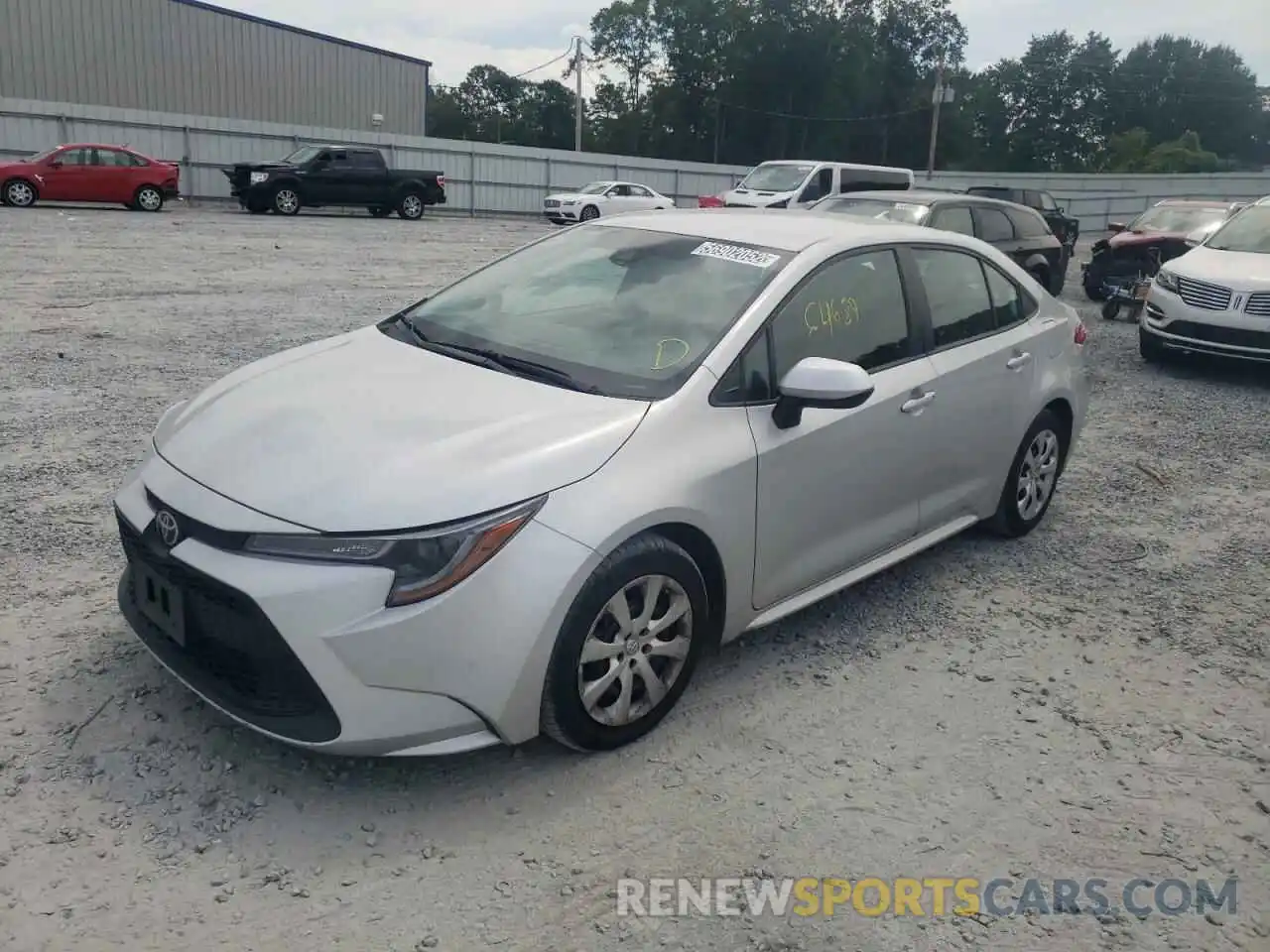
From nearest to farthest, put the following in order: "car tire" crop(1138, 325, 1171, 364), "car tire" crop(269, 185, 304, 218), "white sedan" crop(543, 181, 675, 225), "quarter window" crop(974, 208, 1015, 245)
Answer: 1. "car tire" crop(1138, 325, 1171, 364)
2. "quarter window" crop(974, 208, 1015, 245)
3. "car tire" crop(269, 185, 304, 218)
4. "white sedan" crop(543, 181, 675, 225)

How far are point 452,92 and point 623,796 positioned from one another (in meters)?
98.1

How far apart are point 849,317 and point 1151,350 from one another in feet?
25.6

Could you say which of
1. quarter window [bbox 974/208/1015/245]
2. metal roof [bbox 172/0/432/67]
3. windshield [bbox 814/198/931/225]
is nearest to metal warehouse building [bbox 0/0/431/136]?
metal roof [bbox 172/0/432/67]

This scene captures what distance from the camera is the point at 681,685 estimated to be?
11.7 ft

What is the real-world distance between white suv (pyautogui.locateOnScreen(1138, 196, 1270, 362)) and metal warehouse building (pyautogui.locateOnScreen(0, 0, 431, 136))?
32.8 meters

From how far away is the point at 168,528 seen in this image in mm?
3109

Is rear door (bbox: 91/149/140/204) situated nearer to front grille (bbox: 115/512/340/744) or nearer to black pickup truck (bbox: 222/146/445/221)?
black pickup truck (bbox: 222/146/445/221)

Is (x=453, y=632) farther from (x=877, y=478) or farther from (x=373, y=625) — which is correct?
(x=877, y=478)

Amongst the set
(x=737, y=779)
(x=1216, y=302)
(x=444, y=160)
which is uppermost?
(x=444, y=160)

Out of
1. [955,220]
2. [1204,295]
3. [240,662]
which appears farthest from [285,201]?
[240,662]

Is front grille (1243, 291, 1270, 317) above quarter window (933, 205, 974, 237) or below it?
below

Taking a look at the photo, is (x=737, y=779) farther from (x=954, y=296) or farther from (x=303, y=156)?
(x=303, y=156)

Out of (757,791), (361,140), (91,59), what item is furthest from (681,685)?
(91,59)

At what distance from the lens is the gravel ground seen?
2.72 metres
